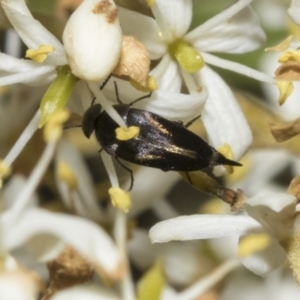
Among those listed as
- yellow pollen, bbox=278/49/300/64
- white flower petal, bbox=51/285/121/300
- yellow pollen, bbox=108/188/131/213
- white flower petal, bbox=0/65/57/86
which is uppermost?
white flower petal, bbox=0/65/57/86

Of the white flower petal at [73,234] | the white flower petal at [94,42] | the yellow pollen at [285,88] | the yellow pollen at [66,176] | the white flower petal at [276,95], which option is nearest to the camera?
the white flower petal at [73,234]

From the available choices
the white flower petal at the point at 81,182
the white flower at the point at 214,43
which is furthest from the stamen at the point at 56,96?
the white flower petal at the point at 81,182

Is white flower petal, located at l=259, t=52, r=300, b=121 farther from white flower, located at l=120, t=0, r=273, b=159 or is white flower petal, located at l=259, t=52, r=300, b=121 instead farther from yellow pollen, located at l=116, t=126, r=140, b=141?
yellow pollen, located at l=116, t=126, r=140, b=141

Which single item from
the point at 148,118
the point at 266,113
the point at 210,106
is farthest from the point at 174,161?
the point at 266,113

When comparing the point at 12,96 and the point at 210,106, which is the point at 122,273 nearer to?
the point at 210,106

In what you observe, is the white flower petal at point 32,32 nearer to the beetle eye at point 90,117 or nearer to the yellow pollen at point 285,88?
the beetle eye at point 90,117

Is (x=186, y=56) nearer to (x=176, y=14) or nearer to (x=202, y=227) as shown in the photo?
(x=176, y=14)

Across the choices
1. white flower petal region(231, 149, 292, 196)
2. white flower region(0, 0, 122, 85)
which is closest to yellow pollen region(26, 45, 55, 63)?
white flower region(0, 0, 122, 85)
